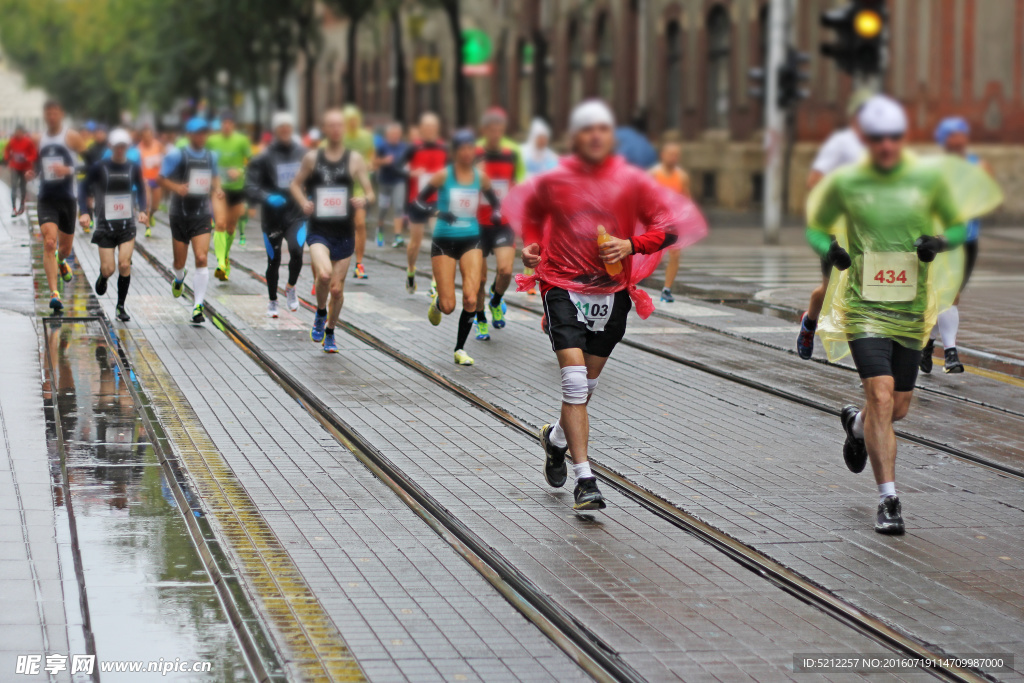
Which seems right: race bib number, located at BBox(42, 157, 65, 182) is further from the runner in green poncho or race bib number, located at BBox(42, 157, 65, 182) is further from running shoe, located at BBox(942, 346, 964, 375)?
the runner in green poncho

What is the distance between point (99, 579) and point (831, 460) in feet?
14.2

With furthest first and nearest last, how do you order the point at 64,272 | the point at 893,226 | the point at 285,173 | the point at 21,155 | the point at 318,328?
1. the point at 21,155
2. the point at 64,272
3. the point at 285,173
4. the point at 318,328
5. the point at 893,226

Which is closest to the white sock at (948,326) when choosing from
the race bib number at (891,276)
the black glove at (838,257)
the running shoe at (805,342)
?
the running shoe at (805,342)

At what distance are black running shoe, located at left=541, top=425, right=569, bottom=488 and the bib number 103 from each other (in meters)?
1.70

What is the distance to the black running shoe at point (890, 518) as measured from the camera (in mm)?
7207

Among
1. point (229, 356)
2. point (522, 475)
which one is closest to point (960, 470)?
point (522, 475)

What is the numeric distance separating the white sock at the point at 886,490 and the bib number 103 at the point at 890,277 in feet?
2.97

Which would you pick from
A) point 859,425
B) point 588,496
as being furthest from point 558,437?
point 859,425

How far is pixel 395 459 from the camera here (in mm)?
8773

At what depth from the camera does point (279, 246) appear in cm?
1585

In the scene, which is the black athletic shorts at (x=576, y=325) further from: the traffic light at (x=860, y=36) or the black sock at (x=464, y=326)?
the traffic light at (x=860, y=36)

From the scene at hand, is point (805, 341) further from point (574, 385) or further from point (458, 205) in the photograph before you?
point (574, 385)

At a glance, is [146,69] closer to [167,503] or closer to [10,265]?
[10,265]

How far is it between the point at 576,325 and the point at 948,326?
18.5 ft
